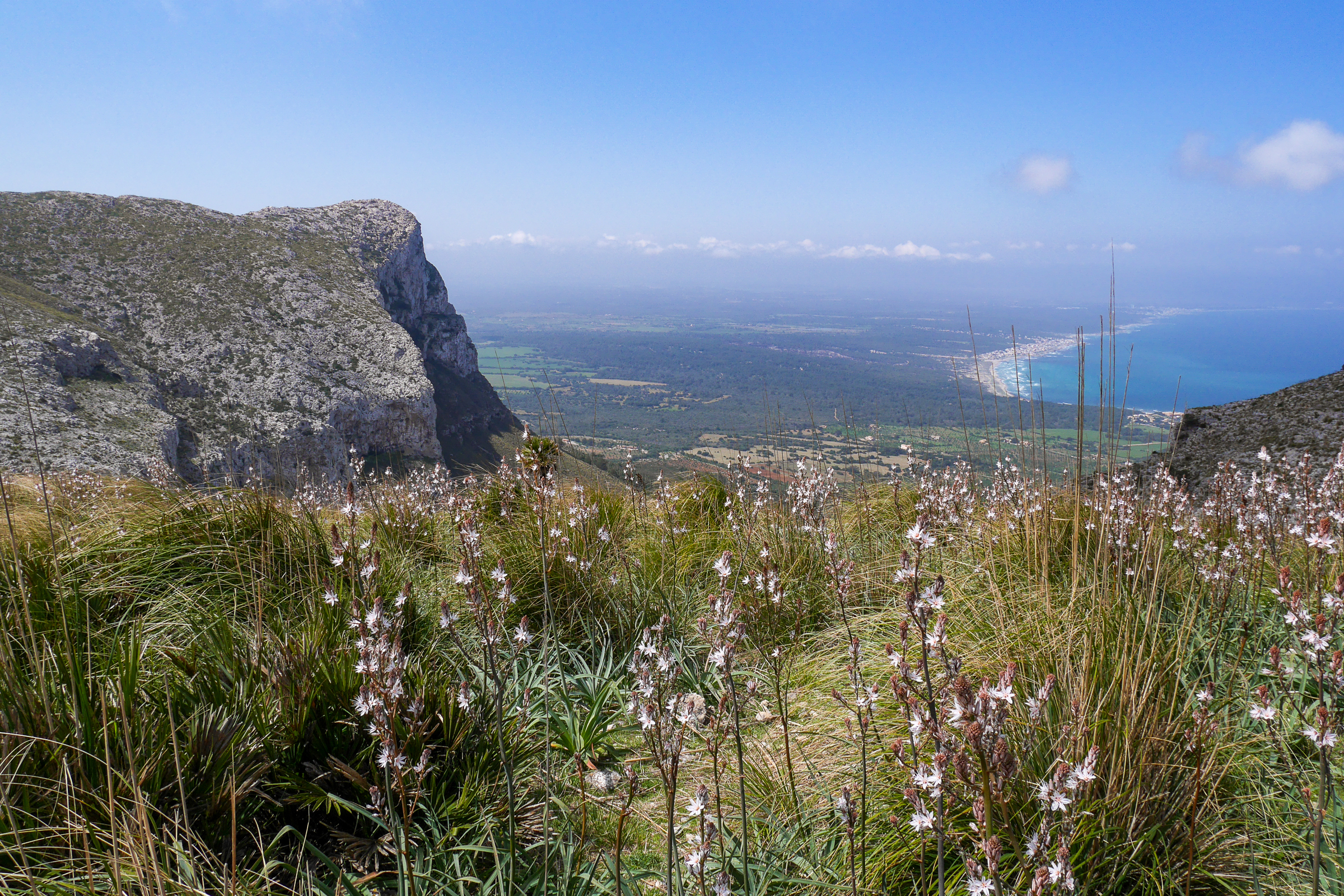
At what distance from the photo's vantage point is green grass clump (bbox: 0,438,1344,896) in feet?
5.62

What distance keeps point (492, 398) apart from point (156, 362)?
40277 millimetres

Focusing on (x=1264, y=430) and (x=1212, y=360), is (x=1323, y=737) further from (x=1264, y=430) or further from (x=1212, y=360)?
(x=1212, y=360)

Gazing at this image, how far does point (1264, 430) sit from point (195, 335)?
53.5m

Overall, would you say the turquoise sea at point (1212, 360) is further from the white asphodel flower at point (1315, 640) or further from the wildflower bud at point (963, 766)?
the wildflower bud at point (963, 766)

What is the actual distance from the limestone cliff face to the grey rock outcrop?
1266 inches

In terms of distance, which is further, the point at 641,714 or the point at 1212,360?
the point at 1212,360

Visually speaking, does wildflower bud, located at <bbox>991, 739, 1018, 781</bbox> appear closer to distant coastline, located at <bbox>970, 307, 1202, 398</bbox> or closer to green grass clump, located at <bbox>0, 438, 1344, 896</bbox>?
green grass clump, located at <bbox>0, 438, 1344, 896</bbox>

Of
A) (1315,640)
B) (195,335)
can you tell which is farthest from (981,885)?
(195,335)

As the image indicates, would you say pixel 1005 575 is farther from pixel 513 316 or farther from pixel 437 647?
pixel 513 316

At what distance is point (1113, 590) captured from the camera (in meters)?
3.21

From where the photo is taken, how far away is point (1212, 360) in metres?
79.3

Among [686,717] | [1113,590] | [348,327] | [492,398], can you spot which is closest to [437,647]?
[686,717]

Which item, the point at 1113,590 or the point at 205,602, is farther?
the point at 205,602

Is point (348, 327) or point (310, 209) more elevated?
→ point (310, 209)
